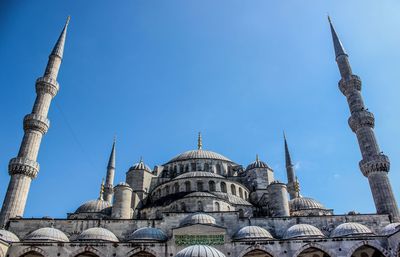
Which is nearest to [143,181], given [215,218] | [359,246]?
[215,218]

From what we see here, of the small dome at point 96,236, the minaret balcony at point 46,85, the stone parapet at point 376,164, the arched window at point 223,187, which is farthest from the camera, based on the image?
the minaret balcony at point 46,85

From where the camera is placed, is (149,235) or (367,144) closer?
(149,235)

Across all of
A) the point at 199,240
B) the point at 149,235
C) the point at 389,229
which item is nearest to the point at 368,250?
the point at 389,229

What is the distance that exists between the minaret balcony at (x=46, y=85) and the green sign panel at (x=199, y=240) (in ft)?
49.5

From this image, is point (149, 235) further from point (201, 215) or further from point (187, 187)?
point (187, 187)

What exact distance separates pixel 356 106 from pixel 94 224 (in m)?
18.8

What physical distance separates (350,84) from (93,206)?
20469mm

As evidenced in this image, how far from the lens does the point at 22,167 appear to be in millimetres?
21609

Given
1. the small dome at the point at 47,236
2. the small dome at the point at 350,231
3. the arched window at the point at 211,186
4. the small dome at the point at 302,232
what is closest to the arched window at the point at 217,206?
the arched window at the point at 211,186

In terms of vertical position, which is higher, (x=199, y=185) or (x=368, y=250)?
(x=199, y=185)

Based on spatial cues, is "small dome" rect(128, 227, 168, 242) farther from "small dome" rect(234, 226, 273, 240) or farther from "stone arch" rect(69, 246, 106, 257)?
"small dome" rect(234, 226, 273, 240)

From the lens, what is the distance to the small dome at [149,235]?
17328 millimetres

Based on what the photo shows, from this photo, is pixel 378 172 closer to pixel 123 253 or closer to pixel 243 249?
pixel 243 249

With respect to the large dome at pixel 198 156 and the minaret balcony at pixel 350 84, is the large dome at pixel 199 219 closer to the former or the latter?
the large dome at pixel 198 156
